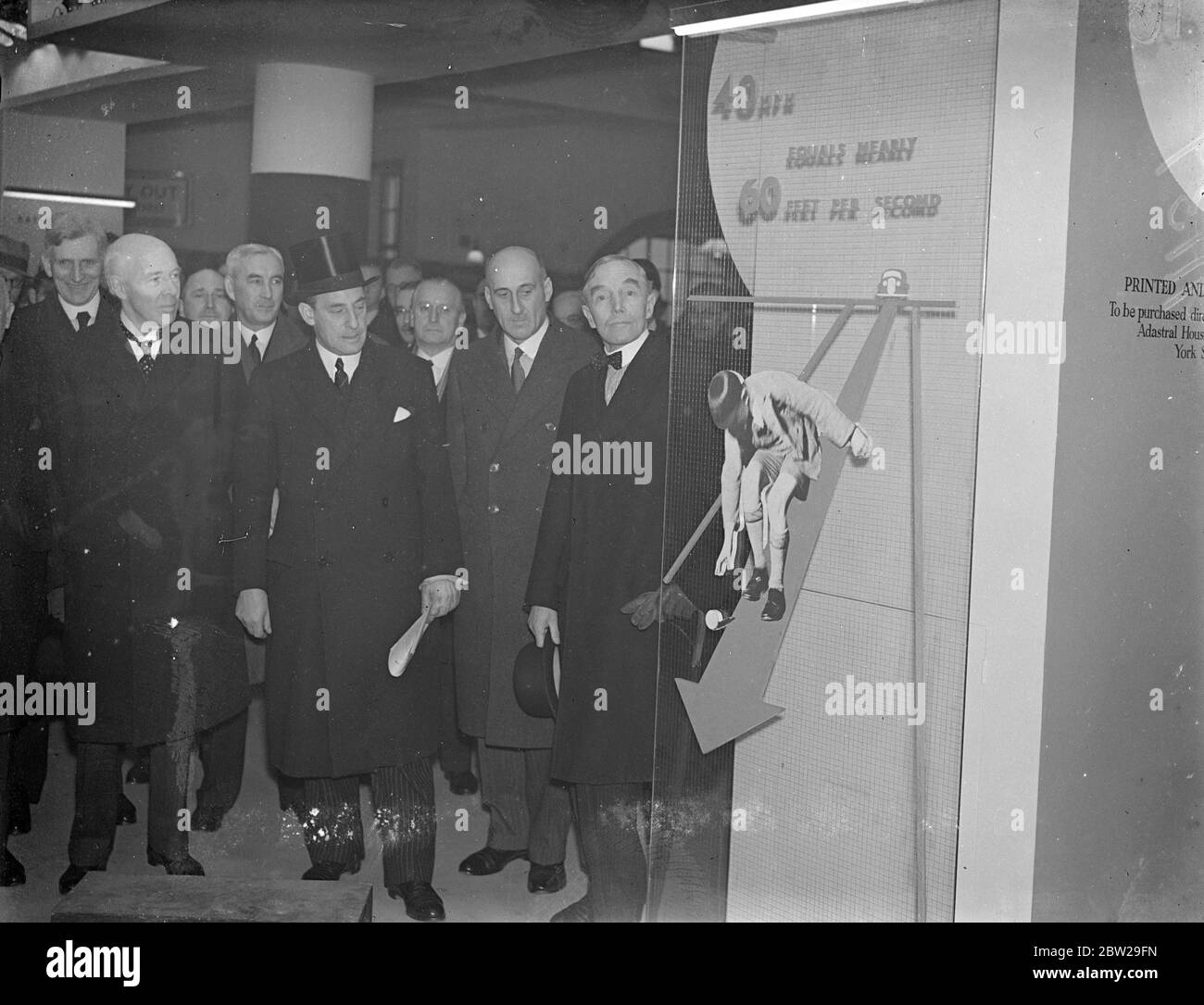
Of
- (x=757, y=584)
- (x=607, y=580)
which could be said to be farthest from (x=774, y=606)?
(x=607, y=580)

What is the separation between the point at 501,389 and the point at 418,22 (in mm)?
902

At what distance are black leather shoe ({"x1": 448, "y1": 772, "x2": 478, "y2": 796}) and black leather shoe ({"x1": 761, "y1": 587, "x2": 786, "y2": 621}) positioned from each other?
2.74 ft

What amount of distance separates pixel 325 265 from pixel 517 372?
20.8 inches

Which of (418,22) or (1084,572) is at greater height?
(418,22)

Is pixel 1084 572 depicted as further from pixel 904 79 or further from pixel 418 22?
pixel 418 22

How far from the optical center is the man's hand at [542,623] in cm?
309

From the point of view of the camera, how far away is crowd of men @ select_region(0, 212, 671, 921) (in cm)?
303

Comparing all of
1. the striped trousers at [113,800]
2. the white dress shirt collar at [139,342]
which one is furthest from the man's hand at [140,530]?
the striped trousers at [113,800]

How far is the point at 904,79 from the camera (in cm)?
299

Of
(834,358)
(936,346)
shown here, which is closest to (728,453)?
(834,358)

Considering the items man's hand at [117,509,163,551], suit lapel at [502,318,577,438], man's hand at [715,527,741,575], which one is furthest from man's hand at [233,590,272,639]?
man's hand at [715,527,741,575]

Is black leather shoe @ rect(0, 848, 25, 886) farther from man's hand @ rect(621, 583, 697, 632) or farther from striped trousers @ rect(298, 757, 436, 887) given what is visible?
man's hand @ rect(621, 583, 697, 632)

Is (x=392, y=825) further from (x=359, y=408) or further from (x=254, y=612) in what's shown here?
(x=359, y=408)

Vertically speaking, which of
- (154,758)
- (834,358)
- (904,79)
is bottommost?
(154,758)
